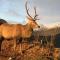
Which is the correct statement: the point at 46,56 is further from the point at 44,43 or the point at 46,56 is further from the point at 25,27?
the point at 25,27

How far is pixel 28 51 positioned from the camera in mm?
20375

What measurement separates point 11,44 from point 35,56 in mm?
2642

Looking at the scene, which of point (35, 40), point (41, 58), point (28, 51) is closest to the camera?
point (41, 58)

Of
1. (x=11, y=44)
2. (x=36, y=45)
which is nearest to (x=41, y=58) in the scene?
(x=36, y=45)

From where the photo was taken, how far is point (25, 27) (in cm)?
2233

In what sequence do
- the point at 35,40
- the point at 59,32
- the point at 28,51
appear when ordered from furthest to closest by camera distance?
the point at 59,32 < the point at 35,40 < the point at 28,51

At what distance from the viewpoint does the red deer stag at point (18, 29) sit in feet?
72.0

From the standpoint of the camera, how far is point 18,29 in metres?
22.2

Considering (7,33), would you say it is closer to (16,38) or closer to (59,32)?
(16,38)

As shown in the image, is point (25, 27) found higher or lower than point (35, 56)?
higher

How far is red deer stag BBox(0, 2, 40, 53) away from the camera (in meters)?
22.0

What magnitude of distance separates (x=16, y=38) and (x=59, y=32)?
11.8 ft

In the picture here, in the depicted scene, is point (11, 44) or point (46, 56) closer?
point (46, 56)

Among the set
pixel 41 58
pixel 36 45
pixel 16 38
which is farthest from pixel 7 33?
pixel 41 58
